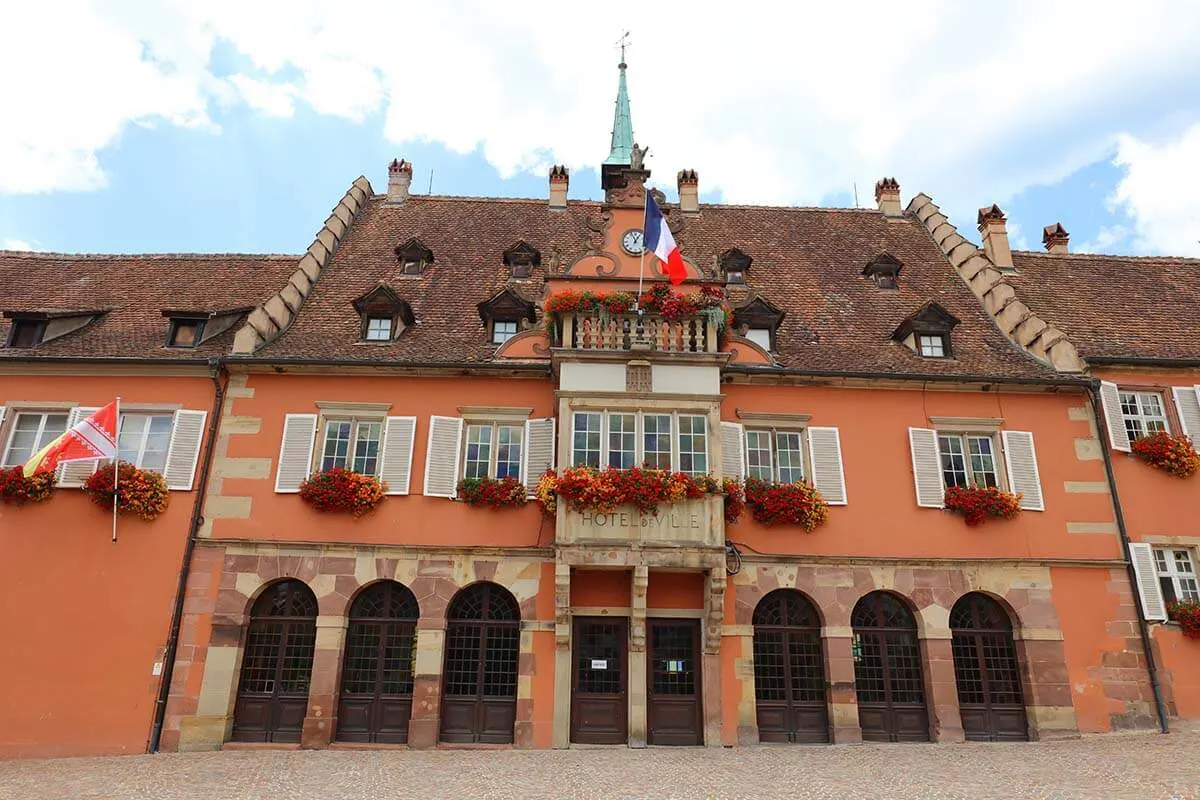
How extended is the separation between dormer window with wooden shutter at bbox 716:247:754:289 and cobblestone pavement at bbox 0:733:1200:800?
1055cm

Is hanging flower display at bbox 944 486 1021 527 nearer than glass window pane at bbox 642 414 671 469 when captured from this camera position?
No

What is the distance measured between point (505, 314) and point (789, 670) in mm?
8876

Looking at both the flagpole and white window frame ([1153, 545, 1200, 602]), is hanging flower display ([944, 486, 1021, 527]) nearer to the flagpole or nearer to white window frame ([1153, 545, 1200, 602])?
white window frame ([1153, 545, 1200, 602])

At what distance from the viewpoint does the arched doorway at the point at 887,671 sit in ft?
45.2

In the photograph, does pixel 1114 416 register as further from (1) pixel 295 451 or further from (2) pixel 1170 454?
(1) pixel 295 451

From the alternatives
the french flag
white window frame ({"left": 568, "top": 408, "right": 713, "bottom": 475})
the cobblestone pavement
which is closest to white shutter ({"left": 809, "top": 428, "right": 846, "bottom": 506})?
white window frame ({"left": 568, "top": 408, "right": 713, "bottom": 475})

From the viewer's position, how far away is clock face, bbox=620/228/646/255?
16344mm

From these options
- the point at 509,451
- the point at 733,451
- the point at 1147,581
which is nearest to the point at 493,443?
the point at 509,451

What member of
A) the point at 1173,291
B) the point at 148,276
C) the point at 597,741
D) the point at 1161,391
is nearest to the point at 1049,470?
the point at 1161,391

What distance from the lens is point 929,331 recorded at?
647 inches

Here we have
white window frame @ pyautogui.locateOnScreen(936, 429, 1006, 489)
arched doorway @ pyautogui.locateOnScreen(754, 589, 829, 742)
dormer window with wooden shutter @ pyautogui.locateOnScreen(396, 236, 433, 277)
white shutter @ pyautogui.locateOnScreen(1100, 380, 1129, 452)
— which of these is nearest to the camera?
arched doorway @ pyautogui.locateOnScreen(754, 589, 829, 742)

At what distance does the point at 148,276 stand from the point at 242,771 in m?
13.0

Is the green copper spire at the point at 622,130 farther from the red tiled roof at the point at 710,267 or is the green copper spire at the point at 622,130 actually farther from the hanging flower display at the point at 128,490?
the hanging flower display at the point at 128,490

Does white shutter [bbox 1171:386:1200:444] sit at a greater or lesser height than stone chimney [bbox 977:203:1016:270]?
lesser
